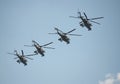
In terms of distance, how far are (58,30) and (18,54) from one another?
11.4 m

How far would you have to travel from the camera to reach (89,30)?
53156mm

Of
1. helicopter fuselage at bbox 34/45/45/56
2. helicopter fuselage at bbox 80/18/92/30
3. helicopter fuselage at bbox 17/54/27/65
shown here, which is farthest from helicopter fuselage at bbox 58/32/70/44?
helicopter fuselage at bbox 17/54/27/65

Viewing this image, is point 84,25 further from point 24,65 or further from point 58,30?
point 24,65

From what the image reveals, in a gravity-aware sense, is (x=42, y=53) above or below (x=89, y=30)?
below

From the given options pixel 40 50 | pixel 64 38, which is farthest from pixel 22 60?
pixel 64 38

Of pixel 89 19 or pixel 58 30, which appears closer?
pixel 58 30

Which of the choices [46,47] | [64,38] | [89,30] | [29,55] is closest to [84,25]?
[89,30]

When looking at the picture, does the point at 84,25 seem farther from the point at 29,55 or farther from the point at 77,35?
the point at 29,55

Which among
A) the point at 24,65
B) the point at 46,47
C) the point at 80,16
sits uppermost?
the point at 80,16

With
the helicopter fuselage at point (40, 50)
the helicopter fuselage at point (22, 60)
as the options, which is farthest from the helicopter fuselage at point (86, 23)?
the helicopter fuselage at point (22, 60)

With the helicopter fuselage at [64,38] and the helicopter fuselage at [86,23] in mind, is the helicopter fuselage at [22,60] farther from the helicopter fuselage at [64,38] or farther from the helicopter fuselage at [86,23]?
the helicopter fuselage at [86,23]

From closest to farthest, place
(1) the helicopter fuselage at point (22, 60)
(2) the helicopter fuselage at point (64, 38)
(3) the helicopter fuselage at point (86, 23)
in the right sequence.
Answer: (2) the helicopter fuselage at point (64, 38) < (1) the helicopter fuselage at point (22, 60) < (3) the helicopter fuselage at point (86, 23)

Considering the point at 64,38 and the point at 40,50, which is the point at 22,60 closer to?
the point at 40,50

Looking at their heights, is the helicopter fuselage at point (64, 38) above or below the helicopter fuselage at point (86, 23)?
below
